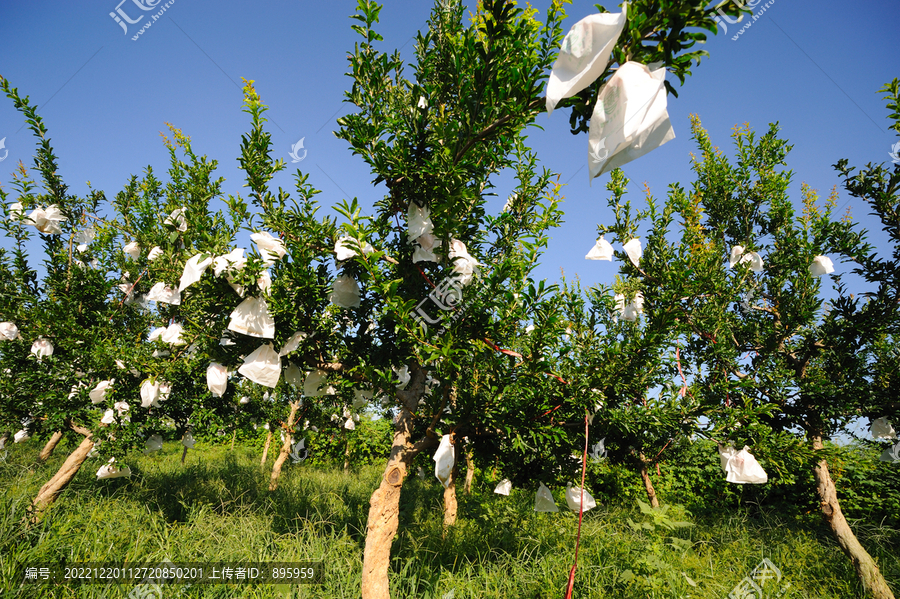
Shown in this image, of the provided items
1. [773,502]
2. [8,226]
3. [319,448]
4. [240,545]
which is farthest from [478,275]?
[319,448]

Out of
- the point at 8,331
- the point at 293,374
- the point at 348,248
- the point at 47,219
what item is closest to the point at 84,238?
the point at 47,219

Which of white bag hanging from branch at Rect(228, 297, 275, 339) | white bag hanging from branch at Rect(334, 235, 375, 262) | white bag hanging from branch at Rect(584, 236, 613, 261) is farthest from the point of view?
white bag hanging from branch at Rect(584, 236, 613, 261)

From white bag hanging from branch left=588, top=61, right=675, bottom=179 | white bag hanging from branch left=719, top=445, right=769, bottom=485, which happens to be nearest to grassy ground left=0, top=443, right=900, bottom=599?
white bag hanging from branch left=719, top=445, right=769, bottom=485

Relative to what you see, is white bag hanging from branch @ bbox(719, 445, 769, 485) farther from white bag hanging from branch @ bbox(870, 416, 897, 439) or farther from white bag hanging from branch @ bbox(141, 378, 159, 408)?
white bag hanging from branch @ bbox(141, 378, 159, 408)

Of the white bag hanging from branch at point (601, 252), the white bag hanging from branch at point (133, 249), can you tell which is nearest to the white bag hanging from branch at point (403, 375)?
the white bag hanging from branch at point (601, 252)

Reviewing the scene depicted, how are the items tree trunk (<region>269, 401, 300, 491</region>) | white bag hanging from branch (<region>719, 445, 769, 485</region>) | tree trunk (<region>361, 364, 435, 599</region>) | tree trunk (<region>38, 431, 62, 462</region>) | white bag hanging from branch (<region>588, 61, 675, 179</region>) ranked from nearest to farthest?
white bag hanging from branch (<region>588, 61, 675, 179</region>), tree trunk (<region>361, 364, 435, 599</region>), white bag hanging from branch (<region>719, 445, 769, 485</region>), tree trunk (<region>269, 401, 300, 491</region>), tree trunk (<region>38, 431, 62, 462</region>)

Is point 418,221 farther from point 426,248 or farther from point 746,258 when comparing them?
point 746,258

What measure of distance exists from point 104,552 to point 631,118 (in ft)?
18.2

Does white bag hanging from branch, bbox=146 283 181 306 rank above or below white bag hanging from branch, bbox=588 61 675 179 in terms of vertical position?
below

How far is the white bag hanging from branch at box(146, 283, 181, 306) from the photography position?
3.83m

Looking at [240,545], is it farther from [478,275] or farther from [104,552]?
[478,275]

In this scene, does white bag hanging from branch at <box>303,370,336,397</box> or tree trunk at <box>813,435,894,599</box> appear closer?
white bag hanging from branch at <box>303,370,336,397</box>

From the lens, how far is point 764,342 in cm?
500

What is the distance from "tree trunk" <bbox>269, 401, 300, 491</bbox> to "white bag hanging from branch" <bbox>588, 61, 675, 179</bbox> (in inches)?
297
